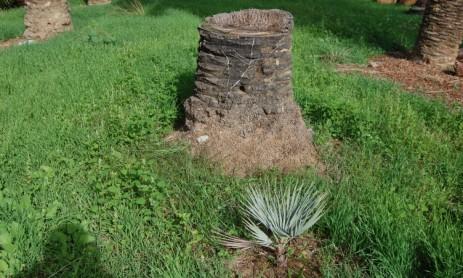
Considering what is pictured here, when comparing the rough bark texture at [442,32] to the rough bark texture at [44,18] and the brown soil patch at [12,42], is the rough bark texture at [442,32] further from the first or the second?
the brown soil patch at [12,42]

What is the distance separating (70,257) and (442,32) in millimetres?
6050

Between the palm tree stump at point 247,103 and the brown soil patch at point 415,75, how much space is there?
95.6 inches

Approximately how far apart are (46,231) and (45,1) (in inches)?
257

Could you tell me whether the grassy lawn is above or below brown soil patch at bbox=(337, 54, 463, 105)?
above

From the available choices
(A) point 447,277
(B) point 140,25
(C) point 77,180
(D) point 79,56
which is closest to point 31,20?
(B) point 140,25

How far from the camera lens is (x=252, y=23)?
439 cm

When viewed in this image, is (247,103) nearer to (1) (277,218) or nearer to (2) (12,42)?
(1) (277,218)

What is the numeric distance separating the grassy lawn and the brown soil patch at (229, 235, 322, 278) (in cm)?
7

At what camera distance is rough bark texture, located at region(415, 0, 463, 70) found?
6383 mm

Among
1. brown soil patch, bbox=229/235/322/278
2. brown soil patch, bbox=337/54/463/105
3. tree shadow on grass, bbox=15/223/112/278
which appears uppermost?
tree shadow on grass, bbox=15/223/112/278

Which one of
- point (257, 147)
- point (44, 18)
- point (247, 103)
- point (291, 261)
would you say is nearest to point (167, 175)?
point (257, 147)

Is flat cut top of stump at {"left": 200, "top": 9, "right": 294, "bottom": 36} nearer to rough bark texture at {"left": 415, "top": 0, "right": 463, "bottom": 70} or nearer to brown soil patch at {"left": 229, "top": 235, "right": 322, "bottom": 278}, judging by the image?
brown soil patch at {"left": 229, "top": 235, "right": 322, "bottom": 278}

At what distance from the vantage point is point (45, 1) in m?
8.14

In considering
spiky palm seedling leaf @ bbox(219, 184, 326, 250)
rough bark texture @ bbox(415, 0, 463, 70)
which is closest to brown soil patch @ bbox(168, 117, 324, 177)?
spiky palm seedling leaf @ bbox(219, 184, 326, 250)
